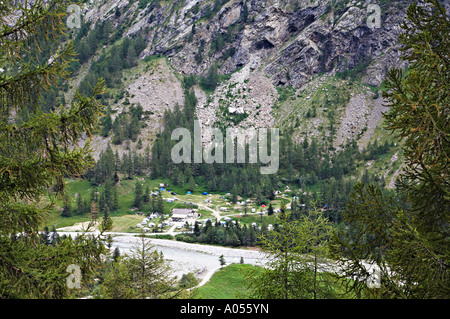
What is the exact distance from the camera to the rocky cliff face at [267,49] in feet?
418

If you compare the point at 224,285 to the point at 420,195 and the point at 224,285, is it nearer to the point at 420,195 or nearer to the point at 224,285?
the point at 224,285

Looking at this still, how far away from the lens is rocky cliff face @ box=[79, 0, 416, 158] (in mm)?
127375

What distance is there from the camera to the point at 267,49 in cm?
14838

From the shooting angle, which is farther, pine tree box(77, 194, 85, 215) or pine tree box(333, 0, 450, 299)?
pine tree box(77, 194, 85, 215)

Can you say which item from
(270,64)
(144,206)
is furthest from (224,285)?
(270,64)

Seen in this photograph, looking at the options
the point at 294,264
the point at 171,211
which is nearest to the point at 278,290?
the point at 294,264

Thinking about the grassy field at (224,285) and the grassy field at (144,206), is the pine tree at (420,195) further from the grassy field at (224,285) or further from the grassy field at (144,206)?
the grassy field at (144,206)

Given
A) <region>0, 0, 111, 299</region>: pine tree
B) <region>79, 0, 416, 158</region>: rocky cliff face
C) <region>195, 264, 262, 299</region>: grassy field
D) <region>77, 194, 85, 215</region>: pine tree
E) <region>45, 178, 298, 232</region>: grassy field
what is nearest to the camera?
<region>0, 0, 111, 299</region>: pine tree

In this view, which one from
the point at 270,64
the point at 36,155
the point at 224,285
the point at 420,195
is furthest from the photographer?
the point at 270,64

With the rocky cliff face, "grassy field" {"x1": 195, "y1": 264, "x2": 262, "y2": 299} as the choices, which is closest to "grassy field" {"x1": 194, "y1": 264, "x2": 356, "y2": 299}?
"grassy field" {"x1": 195, "y1": 264, "x2": 262, "y2": 299}

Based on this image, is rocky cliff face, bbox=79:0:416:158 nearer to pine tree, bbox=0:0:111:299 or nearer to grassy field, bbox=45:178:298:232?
grassy field, bbox=45:178:298:232

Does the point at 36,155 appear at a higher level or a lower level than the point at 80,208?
higher

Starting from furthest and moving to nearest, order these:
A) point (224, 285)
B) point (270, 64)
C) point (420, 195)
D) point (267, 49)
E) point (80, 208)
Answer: point (267, 49) < point (270, 64) < point (80, 208) < point (224, 285) < point (420, 195)
